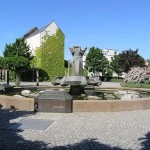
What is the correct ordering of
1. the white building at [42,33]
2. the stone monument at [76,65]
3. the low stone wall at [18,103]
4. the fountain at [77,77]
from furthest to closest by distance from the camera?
the white building at [42,33] < the stone monument at [76,65] < the fountain at [77,77] < the low stone wall at [18,103]

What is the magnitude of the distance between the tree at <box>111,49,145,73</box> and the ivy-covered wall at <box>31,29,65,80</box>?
1852 cm

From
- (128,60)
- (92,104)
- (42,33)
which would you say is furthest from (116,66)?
(92,104)

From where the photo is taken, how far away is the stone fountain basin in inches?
549

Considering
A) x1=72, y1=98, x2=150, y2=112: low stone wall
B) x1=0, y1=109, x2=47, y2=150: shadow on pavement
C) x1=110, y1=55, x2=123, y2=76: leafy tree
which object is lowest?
x1=0, y1=109, x2=47, y2=150: shadow on pavement

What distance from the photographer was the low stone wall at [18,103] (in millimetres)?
14344

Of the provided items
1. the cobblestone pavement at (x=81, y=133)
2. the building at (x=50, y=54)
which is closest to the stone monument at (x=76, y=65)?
the cobblestone pavement at (x=81, y=133)

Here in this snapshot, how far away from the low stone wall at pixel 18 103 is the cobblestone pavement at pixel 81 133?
3.09 feet

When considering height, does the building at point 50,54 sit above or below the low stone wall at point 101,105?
above

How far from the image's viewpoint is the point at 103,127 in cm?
1071

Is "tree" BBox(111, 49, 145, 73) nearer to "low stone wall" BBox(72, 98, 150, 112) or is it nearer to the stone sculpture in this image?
the stone sculpture

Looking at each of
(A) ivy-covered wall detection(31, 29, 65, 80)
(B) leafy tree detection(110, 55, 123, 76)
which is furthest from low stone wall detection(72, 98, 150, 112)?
(B) leafy tree detection(110, 55, 123, 76)

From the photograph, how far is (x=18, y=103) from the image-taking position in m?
14.6

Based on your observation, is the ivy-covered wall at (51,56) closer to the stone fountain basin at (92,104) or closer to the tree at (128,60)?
the tree at (128,60)

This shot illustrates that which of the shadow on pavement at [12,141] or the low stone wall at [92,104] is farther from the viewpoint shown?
the low stone wall at [92,104]
